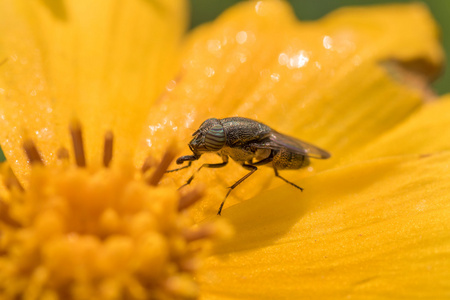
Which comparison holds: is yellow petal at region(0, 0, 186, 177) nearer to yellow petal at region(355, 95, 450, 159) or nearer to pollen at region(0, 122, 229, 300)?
pollen at region(0, 122, 229, 300)

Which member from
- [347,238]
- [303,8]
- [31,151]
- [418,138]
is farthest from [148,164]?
[303,8]

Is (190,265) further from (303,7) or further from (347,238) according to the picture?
(303,7)

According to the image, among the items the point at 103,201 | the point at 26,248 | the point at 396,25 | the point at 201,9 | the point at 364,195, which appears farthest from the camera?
the point at 201,9

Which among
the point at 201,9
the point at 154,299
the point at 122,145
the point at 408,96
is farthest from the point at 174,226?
the point at 201,9

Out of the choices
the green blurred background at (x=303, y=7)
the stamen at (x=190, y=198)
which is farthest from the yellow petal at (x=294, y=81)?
the green blurred background at (x=303, y=7)

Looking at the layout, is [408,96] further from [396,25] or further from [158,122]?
[158,122]

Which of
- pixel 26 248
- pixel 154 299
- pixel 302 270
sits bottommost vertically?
pixel 302 270

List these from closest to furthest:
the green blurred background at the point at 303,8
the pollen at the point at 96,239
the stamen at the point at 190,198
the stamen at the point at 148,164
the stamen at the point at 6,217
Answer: the pollen at the point at 96,239 → the stamen at the point at 6,217 → the stamen at the point at 190,198 → the stamen at the point at 148,164 → the green blurred background at the point at 303,8

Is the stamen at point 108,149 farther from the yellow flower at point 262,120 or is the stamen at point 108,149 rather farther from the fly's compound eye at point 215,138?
the fly's compound eye at point 215,138
